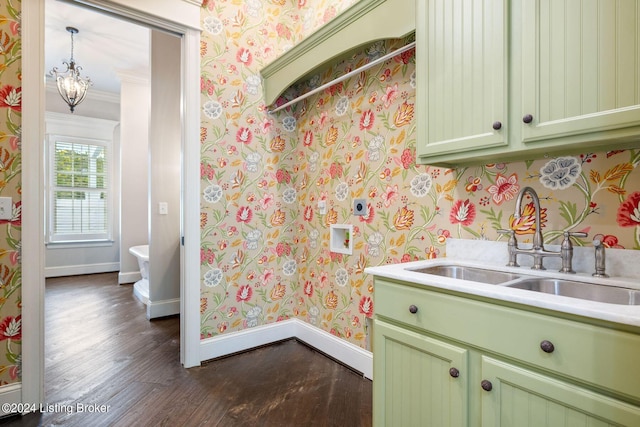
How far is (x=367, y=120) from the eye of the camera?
7.36ft

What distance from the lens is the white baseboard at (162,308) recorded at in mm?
3420

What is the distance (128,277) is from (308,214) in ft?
12.2

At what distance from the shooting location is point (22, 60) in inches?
72.0

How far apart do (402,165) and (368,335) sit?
1139mm

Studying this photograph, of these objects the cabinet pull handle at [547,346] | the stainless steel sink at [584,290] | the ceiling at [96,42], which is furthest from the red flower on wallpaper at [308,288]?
the ceiling at [96,42]

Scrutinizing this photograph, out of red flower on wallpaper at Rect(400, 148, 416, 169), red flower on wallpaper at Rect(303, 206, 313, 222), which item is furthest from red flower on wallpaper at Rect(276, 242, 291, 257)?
red flower on wallpaper at Rect(400, 148, 416, 169)

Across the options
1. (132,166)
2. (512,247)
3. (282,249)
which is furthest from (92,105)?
(512,247)

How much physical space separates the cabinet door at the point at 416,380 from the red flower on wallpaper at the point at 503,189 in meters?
0.77

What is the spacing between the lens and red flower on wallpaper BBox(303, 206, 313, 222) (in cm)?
278

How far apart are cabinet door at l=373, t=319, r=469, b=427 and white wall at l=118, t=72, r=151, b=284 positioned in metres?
4.77

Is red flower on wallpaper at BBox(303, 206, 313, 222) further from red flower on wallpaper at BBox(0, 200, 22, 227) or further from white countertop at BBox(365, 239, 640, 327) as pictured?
red flower on wallpaper at BBox(0, 200, 22, 227)

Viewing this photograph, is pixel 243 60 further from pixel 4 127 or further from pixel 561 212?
pixel 561 212

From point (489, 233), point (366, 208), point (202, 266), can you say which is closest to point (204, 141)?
point (202, 266)

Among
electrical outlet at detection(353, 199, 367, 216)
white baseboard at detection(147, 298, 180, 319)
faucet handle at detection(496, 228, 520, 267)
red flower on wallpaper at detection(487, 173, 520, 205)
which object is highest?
red flower on wallpaper at detection(487, 173, 520, 205)
